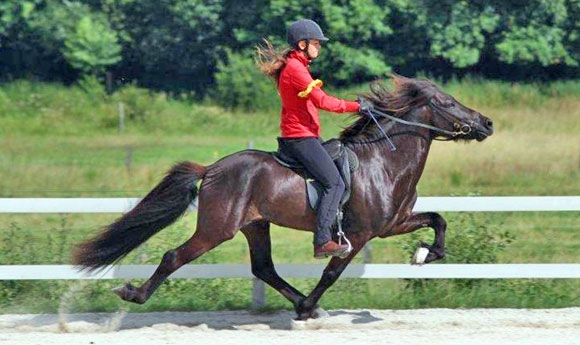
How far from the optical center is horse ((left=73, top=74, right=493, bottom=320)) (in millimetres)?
8648

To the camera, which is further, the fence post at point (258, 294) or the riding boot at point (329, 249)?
the fence post at point (258, 294)

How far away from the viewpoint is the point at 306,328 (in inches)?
346

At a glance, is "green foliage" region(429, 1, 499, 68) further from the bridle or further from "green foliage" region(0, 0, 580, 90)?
the bridle

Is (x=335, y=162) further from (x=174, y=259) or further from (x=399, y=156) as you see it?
(x=174, y=259)

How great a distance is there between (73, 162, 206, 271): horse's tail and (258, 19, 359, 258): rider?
2.69 ft

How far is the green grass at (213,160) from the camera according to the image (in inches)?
389

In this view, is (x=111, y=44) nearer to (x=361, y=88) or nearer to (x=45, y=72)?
(x=45, y=72)

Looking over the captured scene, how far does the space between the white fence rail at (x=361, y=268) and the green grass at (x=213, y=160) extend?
30cm

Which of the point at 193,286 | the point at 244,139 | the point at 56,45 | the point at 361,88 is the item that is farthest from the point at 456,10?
the point at 193,286

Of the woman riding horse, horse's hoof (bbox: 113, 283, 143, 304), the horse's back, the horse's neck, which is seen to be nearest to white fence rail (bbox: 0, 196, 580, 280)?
the horse's neck

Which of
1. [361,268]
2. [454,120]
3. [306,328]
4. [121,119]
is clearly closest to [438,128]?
[454,120]

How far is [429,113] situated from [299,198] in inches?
50.7

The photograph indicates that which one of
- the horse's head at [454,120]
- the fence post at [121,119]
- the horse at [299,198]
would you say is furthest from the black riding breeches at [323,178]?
the fence post at [121,119]

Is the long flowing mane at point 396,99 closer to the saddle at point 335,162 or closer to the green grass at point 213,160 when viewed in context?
the saddle at point 335,162
